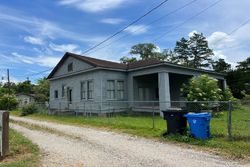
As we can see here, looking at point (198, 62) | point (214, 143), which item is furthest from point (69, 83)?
point (198, 62)

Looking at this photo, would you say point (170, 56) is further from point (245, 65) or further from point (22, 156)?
point (22, 156)

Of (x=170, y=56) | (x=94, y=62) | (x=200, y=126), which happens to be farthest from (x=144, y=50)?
(x=200, y=126)

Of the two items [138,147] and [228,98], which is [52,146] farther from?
[228,98]

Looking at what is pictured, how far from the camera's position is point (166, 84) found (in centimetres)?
2044

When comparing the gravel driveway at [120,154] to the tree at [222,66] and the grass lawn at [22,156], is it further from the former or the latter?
the tree at [222,66]

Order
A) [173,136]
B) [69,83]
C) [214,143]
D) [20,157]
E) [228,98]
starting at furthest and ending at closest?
[69,83], [228,98], [173,136], [214,143], [20,157]

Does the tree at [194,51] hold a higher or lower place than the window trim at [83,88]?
higher

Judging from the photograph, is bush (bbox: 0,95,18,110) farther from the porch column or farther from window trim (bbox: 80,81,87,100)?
the porch column

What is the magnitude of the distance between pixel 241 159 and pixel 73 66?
69.1ft

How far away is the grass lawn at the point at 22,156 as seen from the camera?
682 centimetres

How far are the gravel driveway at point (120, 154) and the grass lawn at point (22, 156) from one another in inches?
10.7

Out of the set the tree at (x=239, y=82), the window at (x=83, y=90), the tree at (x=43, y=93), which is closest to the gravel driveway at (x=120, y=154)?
the window at (x=83, y=90)

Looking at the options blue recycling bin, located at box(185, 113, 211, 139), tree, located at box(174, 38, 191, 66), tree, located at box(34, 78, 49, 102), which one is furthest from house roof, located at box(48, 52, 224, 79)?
tree, located at box(174, 38, 191, 66)

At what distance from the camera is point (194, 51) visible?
65.5m
